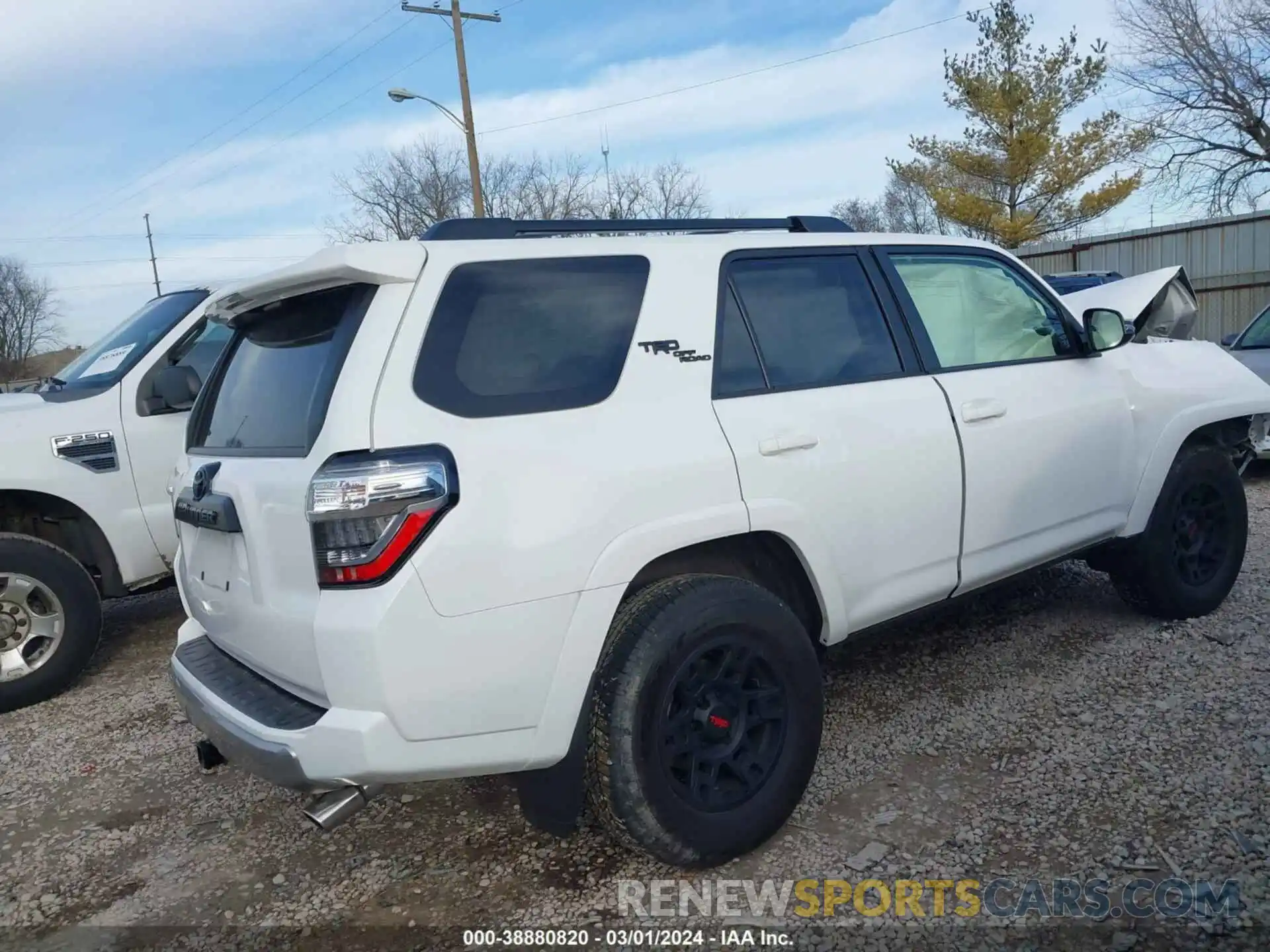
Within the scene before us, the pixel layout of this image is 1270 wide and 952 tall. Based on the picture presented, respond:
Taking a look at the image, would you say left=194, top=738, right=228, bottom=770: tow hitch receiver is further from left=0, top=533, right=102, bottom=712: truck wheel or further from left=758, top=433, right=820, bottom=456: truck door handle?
left=0, top=533, right=102, bottom=712: truck wheel

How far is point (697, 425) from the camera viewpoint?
109 inches

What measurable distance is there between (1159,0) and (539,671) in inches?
1000

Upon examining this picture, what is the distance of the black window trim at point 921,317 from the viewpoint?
353 centimetres

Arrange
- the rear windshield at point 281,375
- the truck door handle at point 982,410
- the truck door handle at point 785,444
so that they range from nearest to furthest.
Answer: the rear windshield at point 281,375, the truck door handle at point 785,444, the truck door handle at point 982,410

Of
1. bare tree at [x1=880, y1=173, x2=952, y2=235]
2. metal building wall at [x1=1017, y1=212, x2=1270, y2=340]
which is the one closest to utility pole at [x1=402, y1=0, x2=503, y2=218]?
metal building wall at [x1=1017, y1=212, x2=1270, y2=340]

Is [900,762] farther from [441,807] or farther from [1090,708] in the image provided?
[441,807]

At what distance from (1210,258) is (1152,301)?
14.8 meters

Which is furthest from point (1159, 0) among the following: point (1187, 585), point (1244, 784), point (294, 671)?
point (294, 671)

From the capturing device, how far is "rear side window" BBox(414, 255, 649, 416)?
2.45 m

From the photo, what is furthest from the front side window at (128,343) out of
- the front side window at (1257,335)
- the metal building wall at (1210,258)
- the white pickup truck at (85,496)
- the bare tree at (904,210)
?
the bare tree at (904,210)

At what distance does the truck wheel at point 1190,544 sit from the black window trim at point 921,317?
81 centimetres

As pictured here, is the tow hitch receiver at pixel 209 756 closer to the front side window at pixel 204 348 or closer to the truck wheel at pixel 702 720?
the truck wheel at pixel 702 720

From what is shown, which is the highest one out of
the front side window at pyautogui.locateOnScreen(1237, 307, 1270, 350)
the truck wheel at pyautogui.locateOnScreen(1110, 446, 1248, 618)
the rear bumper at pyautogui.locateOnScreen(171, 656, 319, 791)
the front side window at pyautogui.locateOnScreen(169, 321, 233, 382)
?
the front side window at pyautogui.locateOnScreen(169, 321, 233, 382)

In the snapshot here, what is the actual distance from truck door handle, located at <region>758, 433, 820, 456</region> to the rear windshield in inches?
47.2
